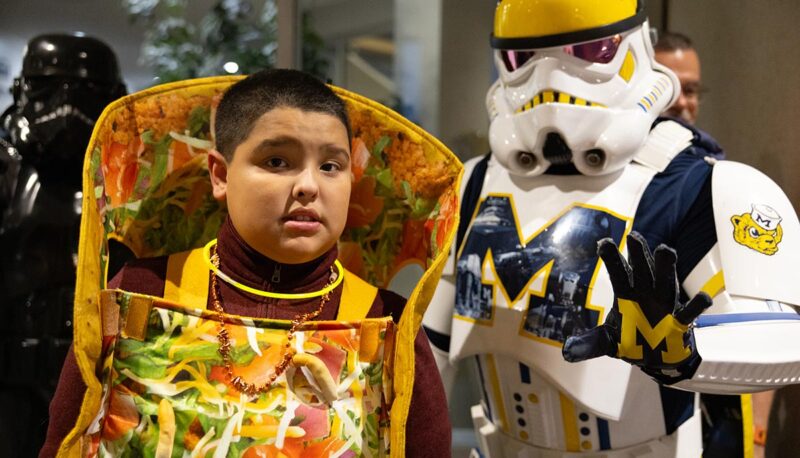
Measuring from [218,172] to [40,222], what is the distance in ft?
2.76

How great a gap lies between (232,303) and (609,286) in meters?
0.68

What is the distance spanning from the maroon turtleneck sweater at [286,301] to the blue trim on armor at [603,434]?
413mm

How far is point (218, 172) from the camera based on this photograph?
1236 millimetres

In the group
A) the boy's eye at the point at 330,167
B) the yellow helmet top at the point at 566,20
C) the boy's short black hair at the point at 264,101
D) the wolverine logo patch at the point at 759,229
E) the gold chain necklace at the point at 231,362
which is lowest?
the gold chain necklace at the point at 231,362

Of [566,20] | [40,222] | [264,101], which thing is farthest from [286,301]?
[40,222]

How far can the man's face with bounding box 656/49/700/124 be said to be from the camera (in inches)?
86.6

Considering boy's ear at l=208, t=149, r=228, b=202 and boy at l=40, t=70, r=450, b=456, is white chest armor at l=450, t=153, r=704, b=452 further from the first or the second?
boy's ear at l=208, t=149, r=228, b=202

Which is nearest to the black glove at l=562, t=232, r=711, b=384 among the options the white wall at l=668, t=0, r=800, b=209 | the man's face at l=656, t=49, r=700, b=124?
the white wall at l=668, t=0, r=800, b=209

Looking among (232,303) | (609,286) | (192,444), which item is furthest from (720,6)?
(192,444)

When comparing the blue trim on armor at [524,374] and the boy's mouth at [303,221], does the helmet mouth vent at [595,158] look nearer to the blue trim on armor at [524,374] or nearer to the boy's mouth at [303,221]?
the blue trim on armor at [524,374]

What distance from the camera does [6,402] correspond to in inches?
72.4

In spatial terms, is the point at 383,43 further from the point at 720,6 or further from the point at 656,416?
the point at 656,416

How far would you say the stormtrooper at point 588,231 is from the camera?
143cm

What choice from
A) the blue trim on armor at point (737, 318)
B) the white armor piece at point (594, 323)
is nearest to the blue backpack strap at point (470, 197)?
the white armor piece at point (594, 323)
